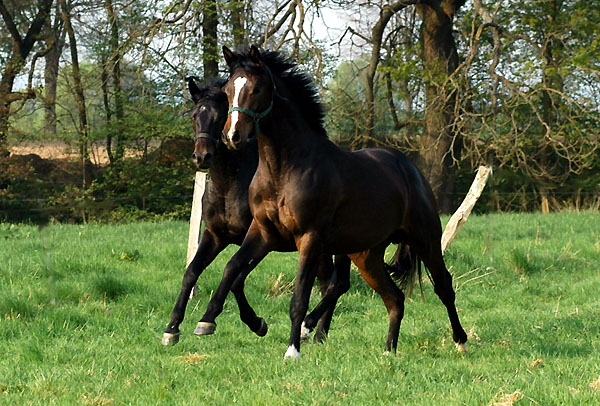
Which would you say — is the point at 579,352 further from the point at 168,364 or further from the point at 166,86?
the point at 166,86

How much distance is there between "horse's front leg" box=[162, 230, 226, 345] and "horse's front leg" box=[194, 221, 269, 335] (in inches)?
19.4

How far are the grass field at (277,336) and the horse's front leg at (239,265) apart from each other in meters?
0.28

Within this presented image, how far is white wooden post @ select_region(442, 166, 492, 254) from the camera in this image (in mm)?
10594

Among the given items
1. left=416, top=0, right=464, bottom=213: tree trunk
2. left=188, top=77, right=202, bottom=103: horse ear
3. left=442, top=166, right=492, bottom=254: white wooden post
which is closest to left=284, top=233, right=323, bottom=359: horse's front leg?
left=188, top=77, right=202, bottom=103: horse ear

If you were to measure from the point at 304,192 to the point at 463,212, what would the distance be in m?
5.52

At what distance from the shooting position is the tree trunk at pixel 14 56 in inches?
810

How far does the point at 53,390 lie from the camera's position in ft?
16.3

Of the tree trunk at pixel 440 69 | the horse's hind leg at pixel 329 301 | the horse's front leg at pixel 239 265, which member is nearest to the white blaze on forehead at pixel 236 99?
the horse's front leg at pixel 239 265

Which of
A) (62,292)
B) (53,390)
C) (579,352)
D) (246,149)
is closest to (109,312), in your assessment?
(62,292)

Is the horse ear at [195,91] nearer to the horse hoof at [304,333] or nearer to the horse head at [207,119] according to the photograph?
the horse head at [207,119]

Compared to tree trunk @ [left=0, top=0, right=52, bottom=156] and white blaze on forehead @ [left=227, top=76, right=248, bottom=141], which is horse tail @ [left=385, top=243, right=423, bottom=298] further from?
tree trunk @ [left=0, top=0, right=52, bottom=156]

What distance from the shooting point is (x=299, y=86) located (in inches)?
240

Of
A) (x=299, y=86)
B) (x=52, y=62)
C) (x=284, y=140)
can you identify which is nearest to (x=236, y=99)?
(x=284, y=140)

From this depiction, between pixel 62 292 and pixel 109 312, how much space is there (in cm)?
83
